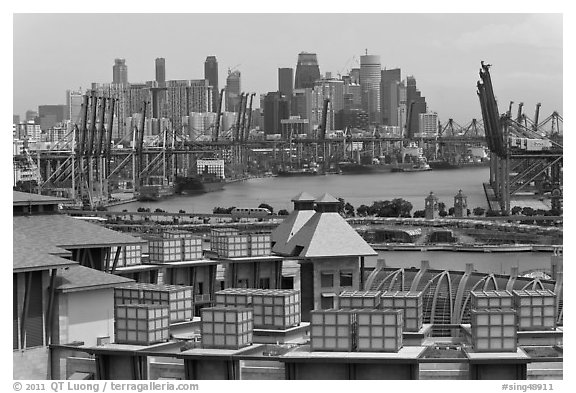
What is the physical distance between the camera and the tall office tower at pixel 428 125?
61.0m

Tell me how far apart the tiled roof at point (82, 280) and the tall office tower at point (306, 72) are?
32340 millimetres

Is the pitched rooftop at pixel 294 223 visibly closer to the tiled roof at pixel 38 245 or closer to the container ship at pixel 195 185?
the tiled roof at pixel 38 245

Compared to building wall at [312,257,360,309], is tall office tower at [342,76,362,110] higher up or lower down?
higher up

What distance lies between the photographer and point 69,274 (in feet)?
19.3

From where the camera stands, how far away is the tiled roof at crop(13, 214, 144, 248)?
6.51 m

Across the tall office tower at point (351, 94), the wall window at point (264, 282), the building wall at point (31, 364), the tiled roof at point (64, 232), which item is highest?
the tall office tower at point (351, 94)

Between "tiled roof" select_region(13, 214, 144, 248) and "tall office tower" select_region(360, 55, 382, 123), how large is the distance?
1348 inches

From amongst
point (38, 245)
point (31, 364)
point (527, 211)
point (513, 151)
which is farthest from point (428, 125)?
point (31, 364)

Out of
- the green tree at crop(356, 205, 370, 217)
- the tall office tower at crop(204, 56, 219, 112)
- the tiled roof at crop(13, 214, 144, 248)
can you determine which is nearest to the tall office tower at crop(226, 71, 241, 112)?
the tall office tower at crop(204, 56, 219, 112)

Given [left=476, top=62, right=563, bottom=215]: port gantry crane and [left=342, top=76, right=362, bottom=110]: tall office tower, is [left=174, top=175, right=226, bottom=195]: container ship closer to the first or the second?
[left=342, top=76, right=362, bottom=110]: tall office tower

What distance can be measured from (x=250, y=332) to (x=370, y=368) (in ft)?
1.79

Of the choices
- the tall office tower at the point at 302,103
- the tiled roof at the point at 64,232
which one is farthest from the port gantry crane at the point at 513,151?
the tiled roof at the point at 64,232

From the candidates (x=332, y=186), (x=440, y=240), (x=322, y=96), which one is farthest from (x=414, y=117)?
(x=440, y=240)
